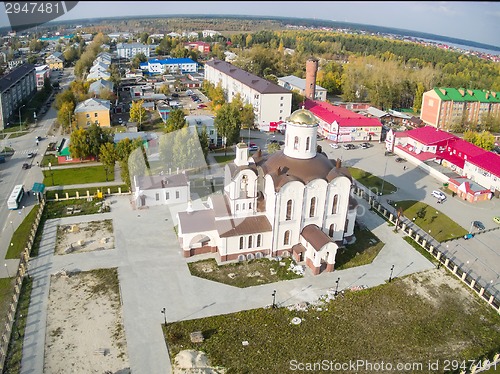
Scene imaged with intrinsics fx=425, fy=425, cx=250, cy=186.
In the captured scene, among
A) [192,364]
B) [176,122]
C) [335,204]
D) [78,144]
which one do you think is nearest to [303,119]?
[335,204]

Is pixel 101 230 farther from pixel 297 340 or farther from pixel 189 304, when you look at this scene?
pixel 297 340

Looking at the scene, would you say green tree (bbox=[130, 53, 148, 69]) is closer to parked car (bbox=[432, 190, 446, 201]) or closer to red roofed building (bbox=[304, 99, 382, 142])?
red roofed building (bbox=[304, 99, 382, 142])

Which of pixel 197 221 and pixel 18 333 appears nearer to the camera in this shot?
pixel 18 333

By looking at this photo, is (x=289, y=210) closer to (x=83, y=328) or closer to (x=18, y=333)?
(x=83, y=328)

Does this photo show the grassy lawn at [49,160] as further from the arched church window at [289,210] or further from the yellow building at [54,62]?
the yellow building at [54,62]

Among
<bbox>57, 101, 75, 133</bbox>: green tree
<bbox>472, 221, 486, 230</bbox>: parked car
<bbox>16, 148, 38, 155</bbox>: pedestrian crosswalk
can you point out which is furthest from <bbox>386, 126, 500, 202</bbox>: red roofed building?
<bbox>16, 148, 38, 155</bbox>: pedestrian crosswalk

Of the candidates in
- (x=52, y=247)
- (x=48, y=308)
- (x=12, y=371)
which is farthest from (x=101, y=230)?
(x=12, y=371)

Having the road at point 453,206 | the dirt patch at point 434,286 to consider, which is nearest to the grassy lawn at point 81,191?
the road at point 453,206

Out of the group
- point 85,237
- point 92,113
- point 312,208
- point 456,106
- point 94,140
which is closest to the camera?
point 312,208
